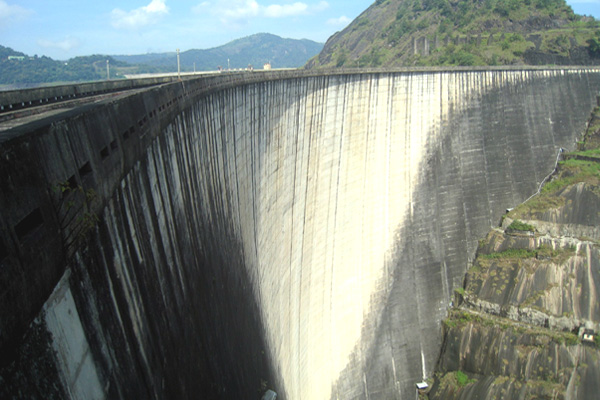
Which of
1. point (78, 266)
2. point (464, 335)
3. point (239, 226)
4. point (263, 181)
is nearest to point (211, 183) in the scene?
point (239, 226)

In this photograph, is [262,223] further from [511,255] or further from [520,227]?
[520,227]

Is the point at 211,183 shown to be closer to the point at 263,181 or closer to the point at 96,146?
the point at 263,181

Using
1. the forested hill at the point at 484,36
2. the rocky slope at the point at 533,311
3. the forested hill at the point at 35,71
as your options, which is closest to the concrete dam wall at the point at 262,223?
the rocky slope at the point at 533,311

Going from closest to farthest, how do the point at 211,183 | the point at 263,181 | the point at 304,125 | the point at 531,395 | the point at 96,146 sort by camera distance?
the point at 96,146
the point at 211,183
the point at 263,181
the point at 531,395
the point at 304,125

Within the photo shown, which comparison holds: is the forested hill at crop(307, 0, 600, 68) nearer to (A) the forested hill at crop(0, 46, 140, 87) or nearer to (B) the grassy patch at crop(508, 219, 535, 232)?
(B) the grassy patch at crop(508, 219, 535, 232)

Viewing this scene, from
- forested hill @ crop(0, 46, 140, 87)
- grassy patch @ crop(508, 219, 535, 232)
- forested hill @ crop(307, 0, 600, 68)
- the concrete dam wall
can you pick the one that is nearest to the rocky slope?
grassy patch @ crop(508, 219, 535, 232)

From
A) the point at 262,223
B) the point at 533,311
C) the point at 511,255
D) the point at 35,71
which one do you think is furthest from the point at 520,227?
the point at 35,71
